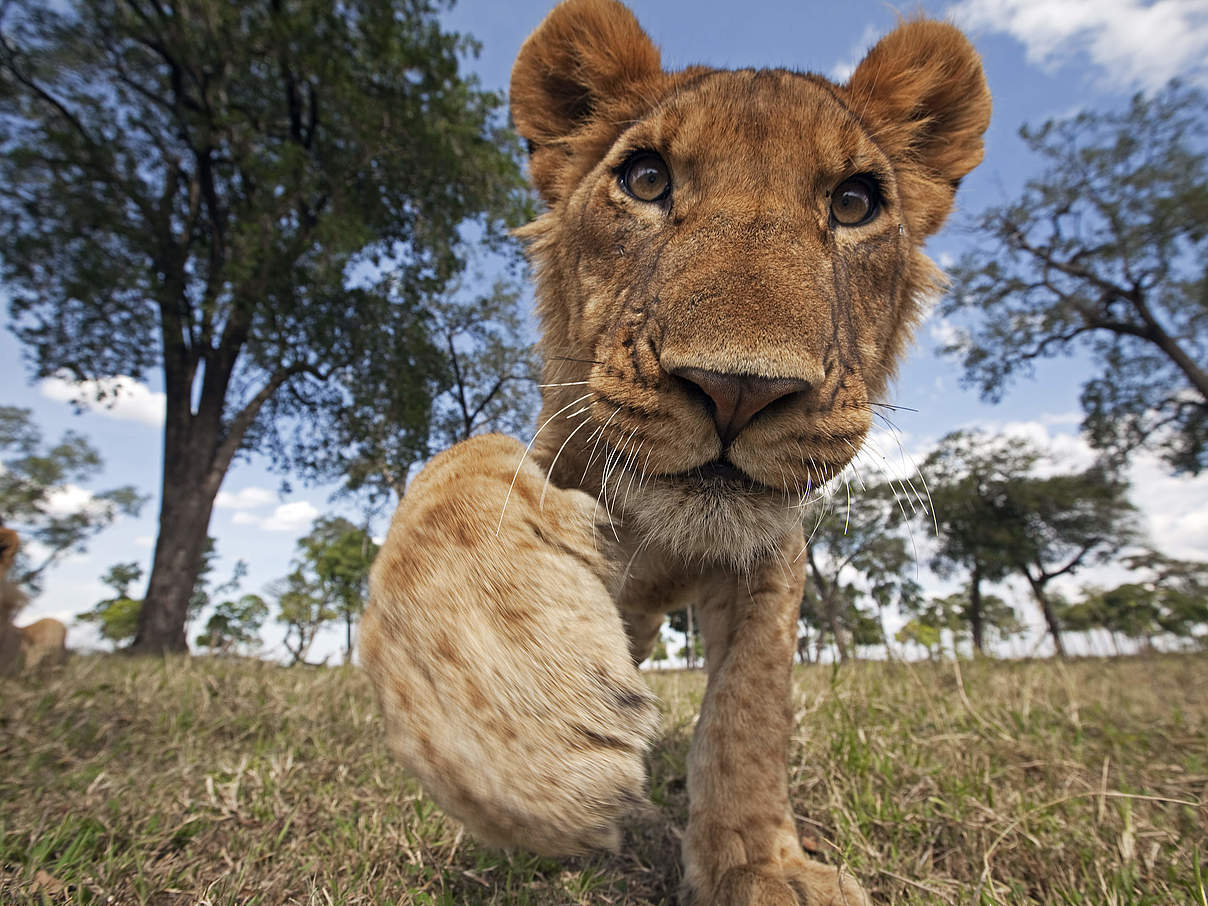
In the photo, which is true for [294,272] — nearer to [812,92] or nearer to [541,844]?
[812,92]

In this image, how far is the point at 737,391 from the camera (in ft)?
4.27

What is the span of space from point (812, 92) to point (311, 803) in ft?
10.1

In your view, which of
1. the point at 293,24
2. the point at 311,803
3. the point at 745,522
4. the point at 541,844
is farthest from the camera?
the point at 293,24

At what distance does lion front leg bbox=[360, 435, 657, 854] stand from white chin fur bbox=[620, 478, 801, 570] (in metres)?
0.26

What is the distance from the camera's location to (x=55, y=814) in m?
2.26

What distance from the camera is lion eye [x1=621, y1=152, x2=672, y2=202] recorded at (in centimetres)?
204

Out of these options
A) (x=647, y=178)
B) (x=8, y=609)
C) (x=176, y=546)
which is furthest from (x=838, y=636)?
(x=176, y=546)

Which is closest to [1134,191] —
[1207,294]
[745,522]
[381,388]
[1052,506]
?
[1207,294]

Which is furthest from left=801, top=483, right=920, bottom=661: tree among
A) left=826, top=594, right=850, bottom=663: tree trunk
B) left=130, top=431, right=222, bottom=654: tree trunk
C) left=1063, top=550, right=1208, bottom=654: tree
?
left=1063, top=550, right=1208, bottom=654: tree

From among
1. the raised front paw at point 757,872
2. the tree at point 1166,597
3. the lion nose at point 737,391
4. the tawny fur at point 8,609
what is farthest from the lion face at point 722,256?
the tree at point 1166,597

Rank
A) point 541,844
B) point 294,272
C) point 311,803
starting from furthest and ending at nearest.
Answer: point 294,272 < point 311,803 < point 541,844

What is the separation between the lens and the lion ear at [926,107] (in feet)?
8.25

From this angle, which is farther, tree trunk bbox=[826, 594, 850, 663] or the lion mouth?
tree trunk bbox=[826, 594, 850, 663]

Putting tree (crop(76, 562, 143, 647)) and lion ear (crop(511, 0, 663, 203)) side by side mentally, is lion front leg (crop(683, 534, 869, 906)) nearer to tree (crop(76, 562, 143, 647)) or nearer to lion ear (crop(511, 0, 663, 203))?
lion ear (crop(511, 0, 663, 203))
